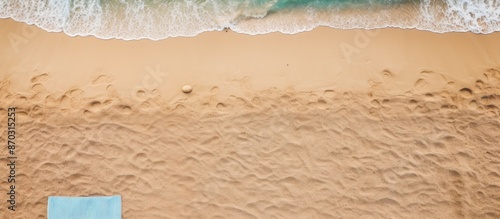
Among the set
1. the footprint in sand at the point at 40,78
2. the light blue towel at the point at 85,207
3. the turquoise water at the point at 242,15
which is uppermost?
the turquoise water at the point at 242,15

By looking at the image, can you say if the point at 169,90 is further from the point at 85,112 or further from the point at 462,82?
the point at 462,82

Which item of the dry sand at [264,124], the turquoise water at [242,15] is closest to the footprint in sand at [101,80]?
the dry sand at [264,124]

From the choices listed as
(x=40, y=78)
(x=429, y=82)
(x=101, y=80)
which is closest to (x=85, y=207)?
(x=101, y=80)

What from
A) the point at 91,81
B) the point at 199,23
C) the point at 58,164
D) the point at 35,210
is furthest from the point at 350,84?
the point at 35,210

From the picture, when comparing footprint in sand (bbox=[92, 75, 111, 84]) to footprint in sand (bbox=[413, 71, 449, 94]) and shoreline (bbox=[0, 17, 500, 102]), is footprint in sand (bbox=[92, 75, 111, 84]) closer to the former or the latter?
shoreline (bbox=[0, 17, 500, 102])

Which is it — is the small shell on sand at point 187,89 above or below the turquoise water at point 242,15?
below

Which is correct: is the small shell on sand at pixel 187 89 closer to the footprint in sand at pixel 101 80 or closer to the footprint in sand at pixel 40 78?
the footprint in sand at pixel 101 80

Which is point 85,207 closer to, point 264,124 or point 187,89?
point 187,89
